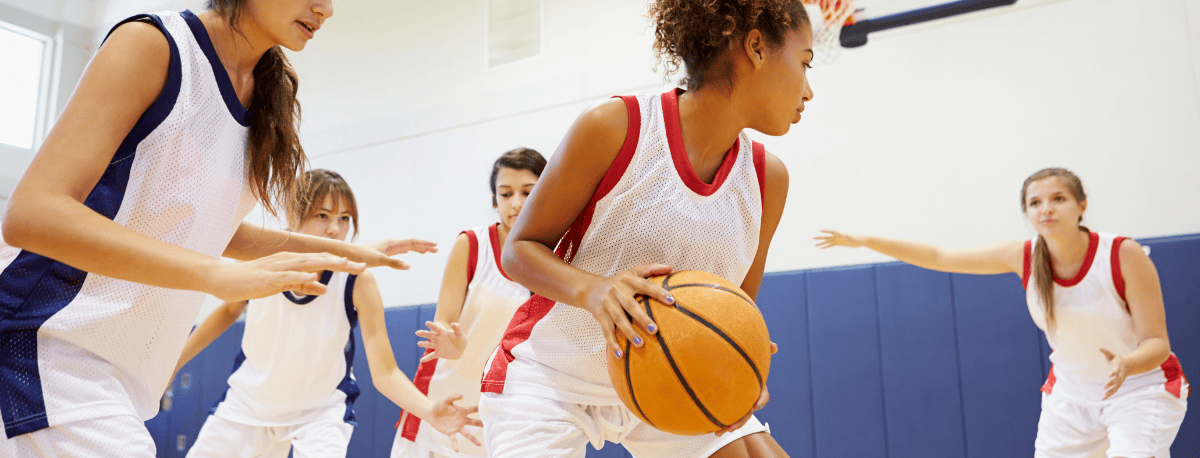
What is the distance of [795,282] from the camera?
457 cm

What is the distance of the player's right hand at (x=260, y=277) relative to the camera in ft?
3.58

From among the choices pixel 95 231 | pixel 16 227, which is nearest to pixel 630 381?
pixel 95 231

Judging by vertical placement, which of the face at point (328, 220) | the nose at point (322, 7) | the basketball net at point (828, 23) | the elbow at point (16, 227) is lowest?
the elbow at point (16, 227)

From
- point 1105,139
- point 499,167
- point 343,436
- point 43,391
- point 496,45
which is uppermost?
point 496,45

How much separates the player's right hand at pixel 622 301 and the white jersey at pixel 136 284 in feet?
2.45

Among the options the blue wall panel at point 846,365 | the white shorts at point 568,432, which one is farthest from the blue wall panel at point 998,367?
the white shorts at point 568,432

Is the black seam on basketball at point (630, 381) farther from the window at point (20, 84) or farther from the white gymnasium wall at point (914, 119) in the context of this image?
the window at point (20, 84)

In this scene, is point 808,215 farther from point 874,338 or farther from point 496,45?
point 496,45

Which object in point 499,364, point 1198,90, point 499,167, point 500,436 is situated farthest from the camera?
point 1198,90

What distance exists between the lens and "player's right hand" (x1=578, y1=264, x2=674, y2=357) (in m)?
1.29

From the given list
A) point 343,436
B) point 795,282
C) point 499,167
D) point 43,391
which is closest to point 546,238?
point 43,391

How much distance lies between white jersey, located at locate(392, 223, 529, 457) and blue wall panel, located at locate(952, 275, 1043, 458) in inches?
100

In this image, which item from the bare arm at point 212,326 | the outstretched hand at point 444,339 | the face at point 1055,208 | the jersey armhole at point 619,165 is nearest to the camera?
the jersey armhole at point 619,165

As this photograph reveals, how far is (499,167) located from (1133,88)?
3472 mm
